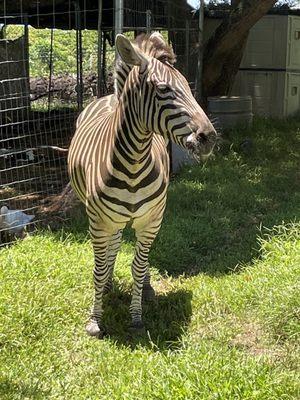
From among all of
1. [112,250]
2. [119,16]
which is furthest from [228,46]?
[112,250]

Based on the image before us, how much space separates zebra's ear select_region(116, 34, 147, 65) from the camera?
11.5ft

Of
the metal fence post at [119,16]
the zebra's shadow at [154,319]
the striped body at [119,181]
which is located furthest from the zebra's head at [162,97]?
the metal fence post at [119,16]

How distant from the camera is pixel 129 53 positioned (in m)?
3.53

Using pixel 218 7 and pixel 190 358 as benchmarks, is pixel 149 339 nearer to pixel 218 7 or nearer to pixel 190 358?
pixel 190 358

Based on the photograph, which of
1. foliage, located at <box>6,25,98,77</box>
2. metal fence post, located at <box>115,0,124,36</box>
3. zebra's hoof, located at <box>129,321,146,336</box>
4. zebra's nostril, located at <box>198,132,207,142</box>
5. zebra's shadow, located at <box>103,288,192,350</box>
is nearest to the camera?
zebra's nostril, located at <box>198,132,207,142</box>

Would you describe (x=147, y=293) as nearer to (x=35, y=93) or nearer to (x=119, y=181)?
(x=119, y=181)

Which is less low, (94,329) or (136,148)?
(136,148)

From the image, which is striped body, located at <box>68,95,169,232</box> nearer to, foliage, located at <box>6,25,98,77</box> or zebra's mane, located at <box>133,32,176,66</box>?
zebra's mane, located at <box>133,32,176,66</box>

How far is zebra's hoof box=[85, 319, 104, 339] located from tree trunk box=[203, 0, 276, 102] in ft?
19.4

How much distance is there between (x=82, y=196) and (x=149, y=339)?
1.32 metres

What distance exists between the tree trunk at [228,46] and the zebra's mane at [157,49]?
527 centimetres

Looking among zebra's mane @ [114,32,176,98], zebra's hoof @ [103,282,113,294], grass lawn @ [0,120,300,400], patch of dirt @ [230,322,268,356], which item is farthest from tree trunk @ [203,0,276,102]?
patch of dirt @ [230,322,268,356]

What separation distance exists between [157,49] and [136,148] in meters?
0.60

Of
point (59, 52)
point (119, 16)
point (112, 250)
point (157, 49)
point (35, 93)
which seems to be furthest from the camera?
point (59, 52)
